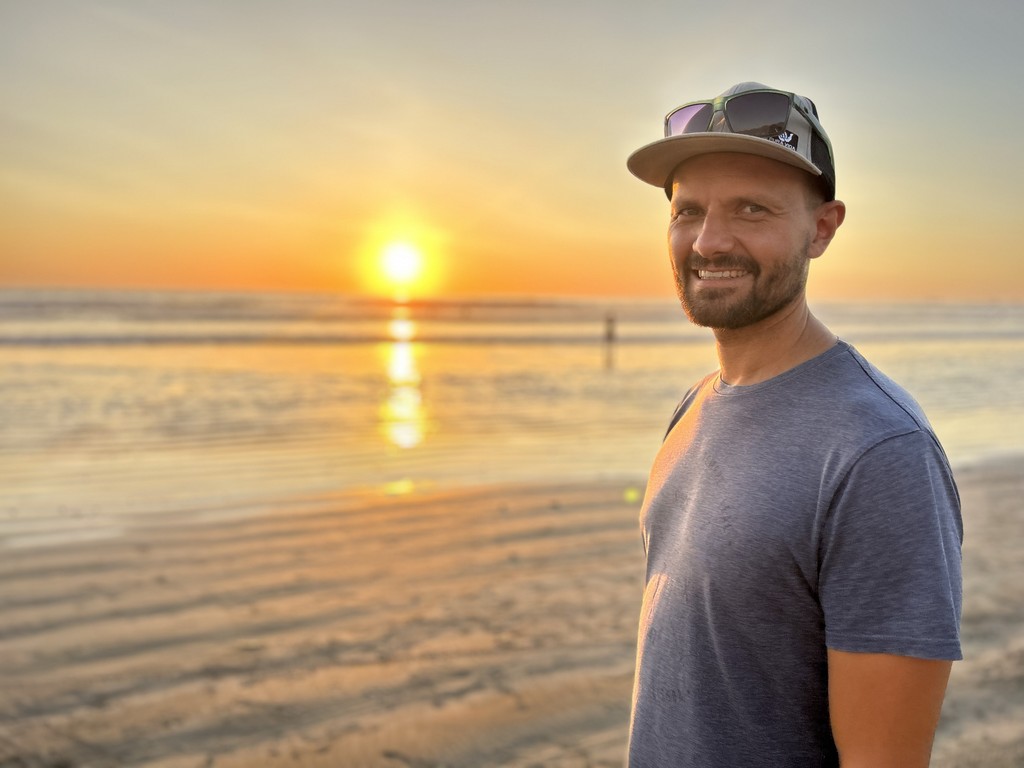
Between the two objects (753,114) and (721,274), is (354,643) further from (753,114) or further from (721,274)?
(753,114)

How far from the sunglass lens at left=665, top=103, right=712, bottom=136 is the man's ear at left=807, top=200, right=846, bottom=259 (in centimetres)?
36

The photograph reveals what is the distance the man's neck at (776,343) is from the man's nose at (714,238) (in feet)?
0.65

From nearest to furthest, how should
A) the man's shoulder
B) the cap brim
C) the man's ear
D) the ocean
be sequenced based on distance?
the man's shoulder < the cap brim < the man's ear < the ocean

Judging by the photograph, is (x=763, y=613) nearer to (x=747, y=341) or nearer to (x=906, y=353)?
(x=747, y=341)

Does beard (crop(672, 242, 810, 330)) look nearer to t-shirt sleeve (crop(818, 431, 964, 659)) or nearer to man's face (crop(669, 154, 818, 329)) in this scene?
man's face (crop(669, 154, 818, 329))

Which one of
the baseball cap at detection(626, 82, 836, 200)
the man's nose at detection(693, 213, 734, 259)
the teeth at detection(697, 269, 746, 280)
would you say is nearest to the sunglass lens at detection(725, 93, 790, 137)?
the baseball cap at detection(626, 82, 836, 200)

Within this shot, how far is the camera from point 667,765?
6.54 ft

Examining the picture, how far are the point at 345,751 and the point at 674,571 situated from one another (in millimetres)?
2956

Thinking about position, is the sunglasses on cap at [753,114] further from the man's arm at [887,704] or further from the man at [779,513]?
the man's arm at [887,704]

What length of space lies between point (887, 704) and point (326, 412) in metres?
13.8

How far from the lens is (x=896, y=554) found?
1.59 meters

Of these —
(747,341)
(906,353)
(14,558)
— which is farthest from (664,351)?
(747,341)

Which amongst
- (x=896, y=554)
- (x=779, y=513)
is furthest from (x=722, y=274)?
(x=896, y=554)

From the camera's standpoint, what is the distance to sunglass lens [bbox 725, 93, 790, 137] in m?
1.96
